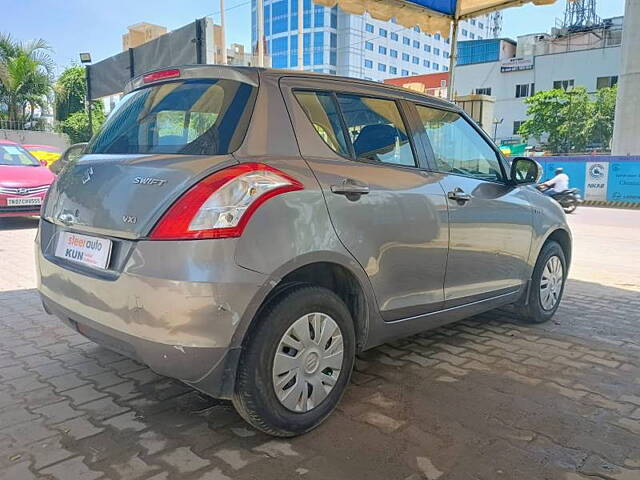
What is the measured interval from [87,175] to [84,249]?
0.40m

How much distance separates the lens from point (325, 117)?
289 centimetres

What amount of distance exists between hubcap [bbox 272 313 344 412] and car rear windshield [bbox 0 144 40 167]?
31.7 feet

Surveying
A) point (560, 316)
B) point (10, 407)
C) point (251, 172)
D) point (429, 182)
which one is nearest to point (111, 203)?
point (251, 172)

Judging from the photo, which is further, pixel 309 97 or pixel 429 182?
pixel 429 182

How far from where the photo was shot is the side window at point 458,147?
354cm

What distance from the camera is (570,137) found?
141ft

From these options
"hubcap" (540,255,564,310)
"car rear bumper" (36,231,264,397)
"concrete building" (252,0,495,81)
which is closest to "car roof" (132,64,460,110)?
"car rear bumper" (36,231,264,397)

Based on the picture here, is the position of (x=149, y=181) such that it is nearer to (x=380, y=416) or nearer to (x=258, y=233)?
(x=258, y=233)

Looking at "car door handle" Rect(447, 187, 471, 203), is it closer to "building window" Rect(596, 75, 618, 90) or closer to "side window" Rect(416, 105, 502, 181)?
"side window" Rect(416, 105, 502, 181)

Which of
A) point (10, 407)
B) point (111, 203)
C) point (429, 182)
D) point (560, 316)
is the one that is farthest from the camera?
point (560, 316)

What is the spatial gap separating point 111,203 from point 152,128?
1.80 feet

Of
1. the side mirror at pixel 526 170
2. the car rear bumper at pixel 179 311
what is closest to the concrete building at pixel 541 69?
the side mirror at pixel 526 170

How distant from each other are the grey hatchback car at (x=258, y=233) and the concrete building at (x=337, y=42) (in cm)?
8684

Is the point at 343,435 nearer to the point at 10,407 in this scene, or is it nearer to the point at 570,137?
the point at 10,407
